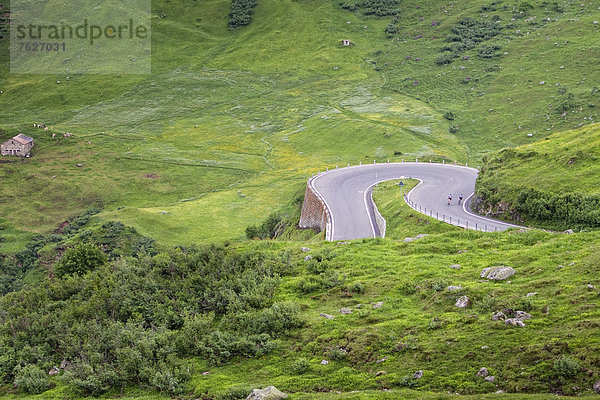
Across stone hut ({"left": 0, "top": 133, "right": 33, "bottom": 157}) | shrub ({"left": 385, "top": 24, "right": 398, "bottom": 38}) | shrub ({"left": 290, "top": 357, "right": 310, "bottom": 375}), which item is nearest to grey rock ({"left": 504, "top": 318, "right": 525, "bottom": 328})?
shrub ({"left": 290, "top": 357, "right": 310, "bottom": 375})

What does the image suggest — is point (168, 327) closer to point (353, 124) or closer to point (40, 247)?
point (40, 247)

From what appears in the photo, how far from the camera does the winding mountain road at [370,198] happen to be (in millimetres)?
56031

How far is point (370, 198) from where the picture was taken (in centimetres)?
7100

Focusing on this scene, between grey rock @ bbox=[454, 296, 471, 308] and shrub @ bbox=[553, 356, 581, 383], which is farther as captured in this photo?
grey rock @ bbox=[454, 296, 471, 308]

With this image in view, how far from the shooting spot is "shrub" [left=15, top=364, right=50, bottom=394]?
30.5 m

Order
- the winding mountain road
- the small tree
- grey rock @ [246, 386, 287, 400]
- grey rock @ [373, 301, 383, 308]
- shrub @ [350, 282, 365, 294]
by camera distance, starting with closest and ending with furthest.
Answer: grey rock @ [246, 386, 287, 400]
grey rock @ [373, 301, 383, 308]
shrub @ [350, 282, 365, 294]
the winding mountain road
the small tree

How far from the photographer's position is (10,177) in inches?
4843

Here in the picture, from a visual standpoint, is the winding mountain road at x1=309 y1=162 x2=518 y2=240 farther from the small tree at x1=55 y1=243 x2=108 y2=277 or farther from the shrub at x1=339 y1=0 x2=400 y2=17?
the shrub at x1=339 y1=0 x2=400 y2=17

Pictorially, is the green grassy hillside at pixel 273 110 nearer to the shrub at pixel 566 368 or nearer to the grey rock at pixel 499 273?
the grey rock at pixel 499 273

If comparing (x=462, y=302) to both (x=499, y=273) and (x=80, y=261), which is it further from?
(x=80, y=261)

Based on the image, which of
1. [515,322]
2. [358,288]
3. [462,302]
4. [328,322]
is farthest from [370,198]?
[515,322]

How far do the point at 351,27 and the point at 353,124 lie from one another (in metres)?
73.8

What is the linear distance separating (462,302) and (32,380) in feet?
77.4

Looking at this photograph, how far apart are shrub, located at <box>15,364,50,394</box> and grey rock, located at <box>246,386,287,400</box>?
→ 14.0 m
